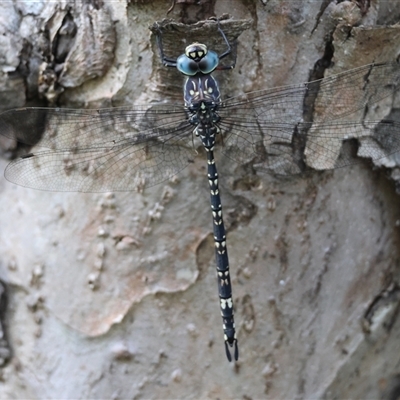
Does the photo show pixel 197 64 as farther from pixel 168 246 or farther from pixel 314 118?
pixel 168 246

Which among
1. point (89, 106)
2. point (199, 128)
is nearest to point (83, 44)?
point (89, 106)

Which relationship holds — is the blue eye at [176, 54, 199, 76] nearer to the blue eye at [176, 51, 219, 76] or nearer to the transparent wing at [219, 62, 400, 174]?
the blue eye at [176, 51, 219, 76]

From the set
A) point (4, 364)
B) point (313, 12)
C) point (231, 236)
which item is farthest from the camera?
point (4, 364)

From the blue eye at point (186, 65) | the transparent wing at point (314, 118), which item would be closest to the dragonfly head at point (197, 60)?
the blue eye at point (186, 65)

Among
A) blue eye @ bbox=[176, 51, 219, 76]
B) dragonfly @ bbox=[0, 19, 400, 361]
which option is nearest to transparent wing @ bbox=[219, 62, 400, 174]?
dragonfly @ bbox=[0, 19, 400, 361]

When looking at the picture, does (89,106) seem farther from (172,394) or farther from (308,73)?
(172,394)

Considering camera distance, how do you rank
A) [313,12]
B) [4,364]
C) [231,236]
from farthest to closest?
[4,364], [231,236], [313,12]

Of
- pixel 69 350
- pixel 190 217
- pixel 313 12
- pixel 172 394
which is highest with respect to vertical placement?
pixel 313 12

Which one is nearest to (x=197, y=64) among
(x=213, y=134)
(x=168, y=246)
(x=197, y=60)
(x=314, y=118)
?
(x=197, y=60)
